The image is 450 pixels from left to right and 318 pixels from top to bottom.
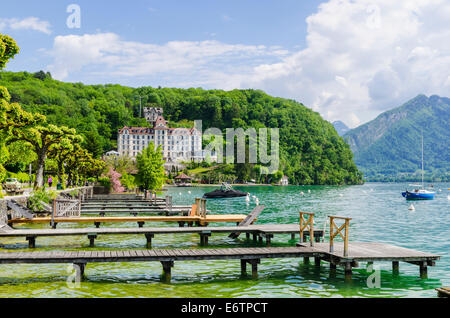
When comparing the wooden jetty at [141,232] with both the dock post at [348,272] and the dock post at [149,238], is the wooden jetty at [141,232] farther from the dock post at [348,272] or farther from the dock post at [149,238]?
the dock post at [348,272]

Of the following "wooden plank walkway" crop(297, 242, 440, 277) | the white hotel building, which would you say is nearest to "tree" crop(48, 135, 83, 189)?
"wooden plank walkway" crop(297, 242, 440, 277)

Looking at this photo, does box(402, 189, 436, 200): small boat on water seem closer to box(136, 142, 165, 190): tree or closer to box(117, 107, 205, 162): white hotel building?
box(136, 142, 165, 190): tree

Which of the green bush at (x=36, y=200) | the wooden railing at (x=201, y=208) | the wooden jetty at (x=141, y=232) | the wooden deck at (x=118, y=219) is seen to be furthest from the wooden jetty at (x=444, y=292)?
the green bush at (x=36, y=200)

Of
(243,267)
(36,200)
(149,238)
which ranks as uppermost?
(36,200)

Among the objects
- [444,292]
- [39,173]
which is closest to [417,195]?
[39,173]

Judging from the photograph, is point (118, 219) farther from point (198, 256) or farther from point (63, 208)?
point (198, 256)

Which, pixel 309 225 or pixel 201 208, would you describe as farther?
pixel 201 208

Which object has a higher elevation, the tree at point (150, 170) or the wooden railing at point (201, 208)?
the tree at point (150, 170)

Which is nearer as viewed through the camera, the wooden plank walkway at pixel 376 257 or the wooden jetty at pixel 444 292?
the wooden jetty at pixel 444 292

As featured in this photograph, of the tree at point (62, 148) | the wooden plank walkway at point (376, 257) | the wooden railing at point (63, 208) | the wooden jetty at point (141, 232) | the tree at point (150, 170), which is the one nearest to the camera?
the wooden plank walkway at point (376, 257)

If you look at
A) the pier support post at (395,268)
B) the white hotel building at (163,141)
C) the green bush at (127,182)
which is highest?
the white hotel building at (163,141)

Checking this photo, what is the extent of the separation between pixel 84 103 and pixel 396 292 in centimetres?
18490
